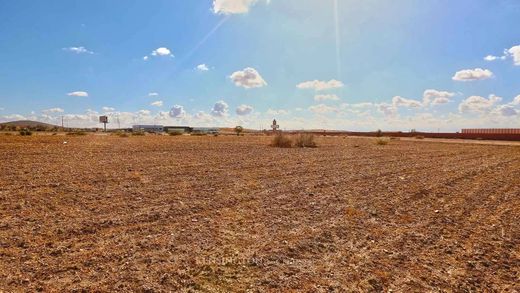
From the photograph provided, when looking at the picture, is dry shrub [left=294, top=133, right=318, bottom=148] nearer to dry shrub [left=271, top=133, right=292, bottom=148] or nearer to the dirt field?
dry shrub [left=271, top=133, right=292, bottom=148]

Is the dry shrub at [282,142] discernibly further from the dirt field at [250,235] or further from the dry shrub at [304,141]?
the dirt field at [250,235]

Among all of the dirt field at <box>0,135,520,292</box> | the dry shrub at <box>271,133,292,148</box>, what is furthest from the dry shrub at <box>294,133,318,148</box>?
the dirt field at <box>0,135,520,292</box>

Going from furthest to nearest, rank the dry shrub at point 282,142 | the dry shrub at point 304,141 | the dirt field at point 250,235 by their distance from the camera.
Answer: the dry shrub at point 304,141 < the dry shrub at point 282,142 < the dirt field at point 250,235

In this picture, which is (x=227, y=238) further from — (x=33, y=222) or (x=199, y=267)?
(x=33, y=222)

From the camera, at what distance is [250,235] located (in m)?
7.29

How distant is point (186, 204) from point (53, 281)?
15.5ft

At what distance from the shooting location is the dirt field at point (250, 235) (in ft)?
17.5

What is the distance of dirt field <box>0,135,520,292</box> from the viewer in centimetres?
534

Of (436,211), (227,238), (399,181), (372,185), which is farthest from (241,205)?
(399,181)

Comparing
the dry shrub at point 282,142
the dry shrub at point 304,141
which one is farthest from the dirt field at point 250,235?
the dry shrub at point 304,141

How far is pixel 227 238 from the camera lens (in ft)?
23.2

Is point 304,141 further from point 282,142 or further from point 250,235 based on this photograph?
point 250,235

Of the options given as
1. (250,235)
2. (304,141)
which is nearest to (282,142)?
(304,141)

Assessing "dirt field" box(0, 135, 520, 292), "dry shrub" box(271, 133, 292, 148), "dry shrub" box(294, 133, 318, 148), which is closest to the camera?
"dirt field" box(0, 135, 520, 292)
